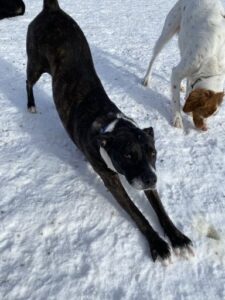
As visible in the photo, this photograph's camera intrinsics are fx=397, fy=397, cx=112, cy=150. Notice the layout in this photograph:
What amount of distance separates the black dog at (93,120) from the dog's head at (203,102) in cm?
104

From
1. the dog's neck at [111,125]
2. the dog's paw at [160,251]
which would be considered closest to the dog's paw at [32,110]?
the dog's neck at [111,125]

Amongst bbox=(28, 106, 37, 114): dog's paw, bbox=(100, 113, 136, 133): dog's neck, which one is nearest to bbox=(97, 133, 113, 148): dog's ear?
bbox=(100, 113, 136, 133): dog's neck

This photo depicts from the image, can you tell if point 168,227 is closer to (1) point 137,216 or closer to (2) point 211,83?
(1) point 137,216

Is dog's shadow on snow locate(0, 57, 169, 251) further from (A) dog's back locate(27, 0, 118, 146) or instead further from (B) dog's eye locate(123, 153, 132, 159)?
(B) dog's eye locate(123, 153, 132, 159)

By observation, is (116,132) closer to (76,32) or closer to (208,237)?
(208,237)

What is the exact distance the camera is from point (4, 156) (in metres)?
4.14

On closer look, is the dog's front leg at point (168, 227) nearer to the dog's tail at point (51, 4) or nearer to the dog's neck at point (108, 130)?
the dog's neck at point (108, 130)

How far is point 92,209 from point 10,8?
5.85 meters

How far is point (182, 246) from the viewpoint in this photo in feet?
10.6

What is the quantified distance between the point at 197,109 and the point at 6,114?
2.32 m

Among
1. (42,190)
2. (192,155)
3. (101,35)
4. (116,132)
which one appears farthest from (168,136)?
(101,35)

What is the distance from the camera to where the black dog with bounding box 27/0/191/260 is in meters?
3.26

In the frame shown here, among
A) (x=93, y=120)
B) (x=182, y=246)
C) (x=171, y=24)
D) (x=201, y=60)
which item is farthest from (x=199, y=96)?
(x=182, y=246)

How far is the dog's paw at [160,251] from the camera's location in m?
3.12
